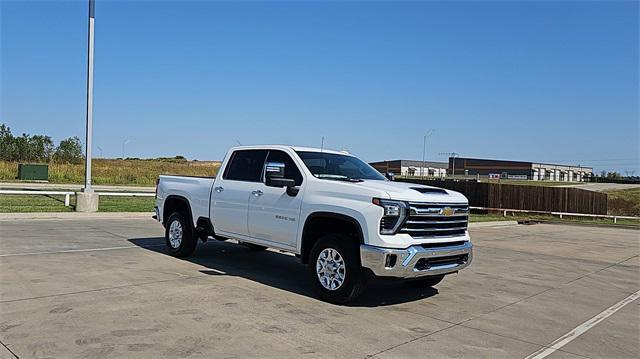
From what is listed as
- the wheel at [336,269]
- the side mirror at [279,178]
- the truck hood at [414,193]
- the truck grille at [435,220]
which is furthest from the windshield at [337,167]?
the truck grille at [435,220]

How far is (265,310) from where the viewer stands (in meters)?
6.55

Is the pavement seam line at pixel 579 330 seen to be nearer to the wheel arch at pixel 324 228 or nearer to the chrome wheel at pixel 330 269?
the wheel arch at pixel 324 228

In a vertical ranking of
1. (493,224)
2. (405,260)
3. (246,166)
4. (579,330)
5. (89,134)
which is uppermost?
(89,134)

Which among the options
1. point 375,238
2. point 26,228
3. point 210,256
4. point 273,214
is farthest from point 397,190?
point 26,228

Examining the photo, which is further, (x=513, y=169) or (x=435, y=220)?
(x=513, y=169)

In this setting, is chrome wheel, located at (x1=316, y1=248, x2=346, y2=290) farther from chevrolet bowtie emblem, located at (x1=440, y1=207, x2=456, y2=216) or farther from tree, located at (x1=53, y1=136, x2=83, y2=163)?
tree, located at (x1=53, y1=136, x2=83, y2=163)

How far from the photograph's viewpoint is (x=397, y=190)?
6.91 metres

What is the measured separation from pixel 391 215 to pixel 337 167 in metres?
1.90

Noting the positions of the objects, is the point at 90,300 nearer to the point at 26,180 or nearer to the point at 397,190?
the point at 397,190

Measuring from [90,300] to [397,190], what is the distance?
400 centimetres

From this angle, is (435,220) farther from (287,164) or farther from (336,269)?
(287,164)

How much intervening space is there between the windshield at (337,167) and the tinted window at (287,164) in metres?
0.18

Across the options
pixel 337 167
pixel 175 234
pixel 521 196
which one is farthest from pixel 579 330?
pixel 521 196

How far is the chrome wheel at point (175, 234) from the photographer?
10086 millimetres
